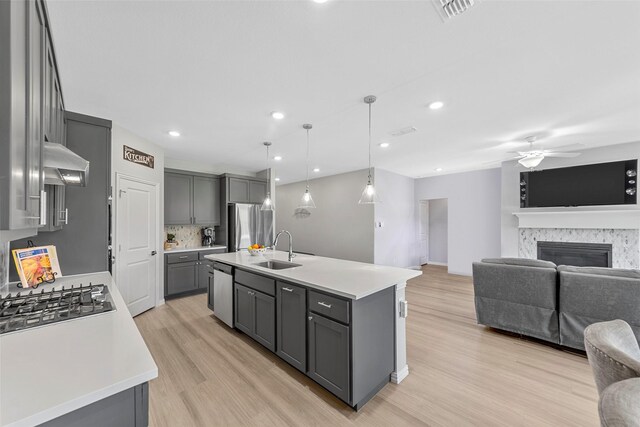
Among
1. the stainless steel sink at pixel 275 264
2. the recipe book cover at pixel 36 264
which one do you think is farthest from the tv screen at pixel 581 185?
the recipe book cover at pixel 36 264

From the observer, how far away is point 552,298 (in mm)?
2768

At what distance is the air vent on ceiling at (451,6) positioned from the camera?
144cm

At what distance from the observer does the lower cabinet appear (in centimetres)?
256

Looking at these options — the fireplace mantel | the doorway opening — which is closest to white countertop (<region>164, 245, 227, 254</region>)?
the doorway opening

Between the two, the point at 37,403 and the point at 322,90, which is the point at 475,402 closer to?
the point at 37,403

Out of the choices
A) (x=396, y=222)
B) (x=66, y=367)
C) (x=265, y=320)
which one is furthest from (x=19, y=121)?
(x=396, y=222)

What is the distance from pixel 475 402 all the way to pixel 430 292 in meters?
3.17

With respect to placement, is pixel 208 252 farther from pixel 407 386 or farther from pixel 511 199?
pixel 511 199

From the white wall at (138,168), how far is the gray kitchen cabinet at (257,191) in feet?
6.21

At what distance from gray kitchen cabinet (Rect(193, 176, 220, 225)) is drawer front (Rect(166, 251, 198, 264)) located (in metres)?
0.67

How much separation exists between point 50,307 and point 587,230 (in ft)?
23.7

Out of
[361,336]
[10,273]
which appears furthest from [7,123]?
[10,273]

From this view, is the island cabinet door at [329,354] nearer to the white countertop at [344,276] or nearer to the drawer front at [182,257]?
the white countertop at [344,276]

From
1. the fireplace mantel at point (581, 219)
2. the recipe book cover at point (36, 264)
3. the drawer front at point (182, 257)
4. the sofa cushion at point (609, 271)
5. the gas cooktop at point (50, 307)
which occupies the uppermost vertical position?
the fireplace mantel at point (581, 219)
